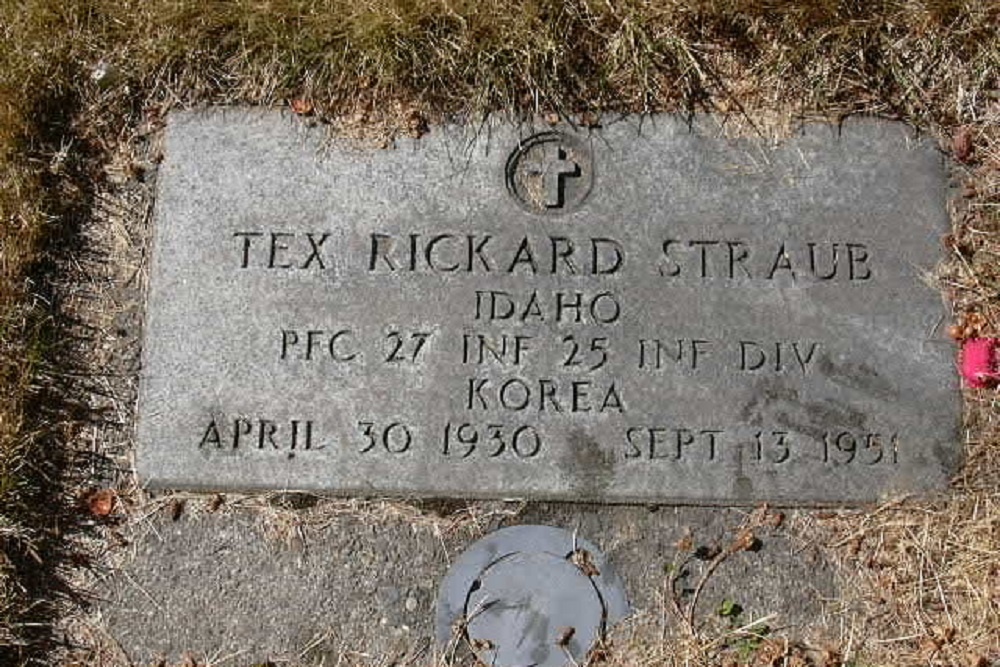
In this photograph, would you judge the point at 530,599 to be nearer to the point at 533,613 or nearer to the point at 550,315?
the point at 533,613

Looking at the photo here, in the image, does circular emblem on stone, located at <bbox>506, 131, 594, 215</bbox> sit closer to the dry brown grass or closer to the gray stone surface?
the gray stone surface

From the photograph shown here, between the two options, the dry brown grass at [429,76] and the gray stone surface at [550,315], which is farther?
the dry brown grass at [429,76]

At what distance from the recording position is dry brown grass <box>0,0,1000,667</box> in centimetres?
314

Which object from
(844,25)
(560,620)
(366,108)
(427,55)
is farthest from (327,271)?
(844,25)

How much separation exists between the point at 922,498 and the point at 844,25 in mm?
1364

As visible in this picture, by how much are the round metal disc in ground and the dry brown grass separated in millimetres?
1179

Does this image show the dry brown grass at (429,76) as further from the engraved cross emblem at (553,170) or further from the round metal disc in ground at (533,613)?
the round metal disc in ground at (533,613)

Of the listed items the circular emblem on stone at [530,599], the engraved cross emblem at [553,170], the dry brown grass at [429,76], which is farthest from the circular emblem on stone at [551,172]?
the circular emblem on stone at [530,599]

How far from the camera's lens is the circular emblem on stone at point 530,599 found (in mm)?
2881

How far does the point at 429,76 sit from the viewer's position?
126 inches

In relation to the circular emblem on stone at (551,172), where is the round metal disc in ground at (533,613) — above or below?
below

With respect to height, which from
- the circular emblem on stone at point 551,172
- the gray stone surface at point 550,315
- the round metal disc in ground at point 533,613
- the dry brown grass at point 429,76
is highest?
the dry brown grass at point 429,76

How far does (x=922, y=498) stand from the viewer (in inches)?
116

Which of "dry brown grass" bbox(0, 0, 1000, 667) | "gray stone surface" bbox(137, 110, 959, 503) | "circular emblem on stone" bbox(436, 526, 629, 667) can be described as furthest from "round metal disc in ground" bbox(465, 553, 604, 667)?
"dry brown grass" bbox(0, 0, 1000, 667)
